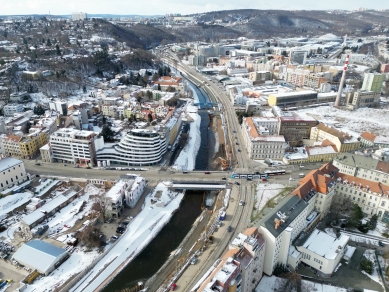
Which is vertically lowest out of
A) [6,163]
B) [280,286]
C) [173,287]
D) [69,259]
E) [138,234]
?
[69,259]

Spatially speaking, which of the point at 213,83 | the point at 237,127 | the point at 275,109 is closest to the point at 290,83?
the point at 213,83

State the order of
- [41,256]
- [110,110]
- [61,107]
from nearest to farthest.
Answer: [41,256] → [61,107] → [110,110]

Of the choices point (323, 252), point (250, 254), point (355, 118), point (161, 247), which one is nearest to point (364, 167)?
point (323, 252)

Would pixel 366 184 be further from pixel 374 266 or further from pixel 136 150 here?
pixel 136 150

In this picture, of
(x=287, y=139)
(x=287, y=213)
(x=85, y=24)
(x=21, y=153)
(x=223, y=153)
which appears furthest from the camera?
(x=85, y=24)

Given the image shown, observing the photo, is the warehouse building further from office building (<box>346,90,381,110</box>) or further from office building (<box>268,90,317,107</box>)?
office building (<box>346,90,381,110</box>)

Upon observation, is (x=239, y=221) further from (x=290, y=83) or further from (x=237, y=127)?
(x=290, y=83)
